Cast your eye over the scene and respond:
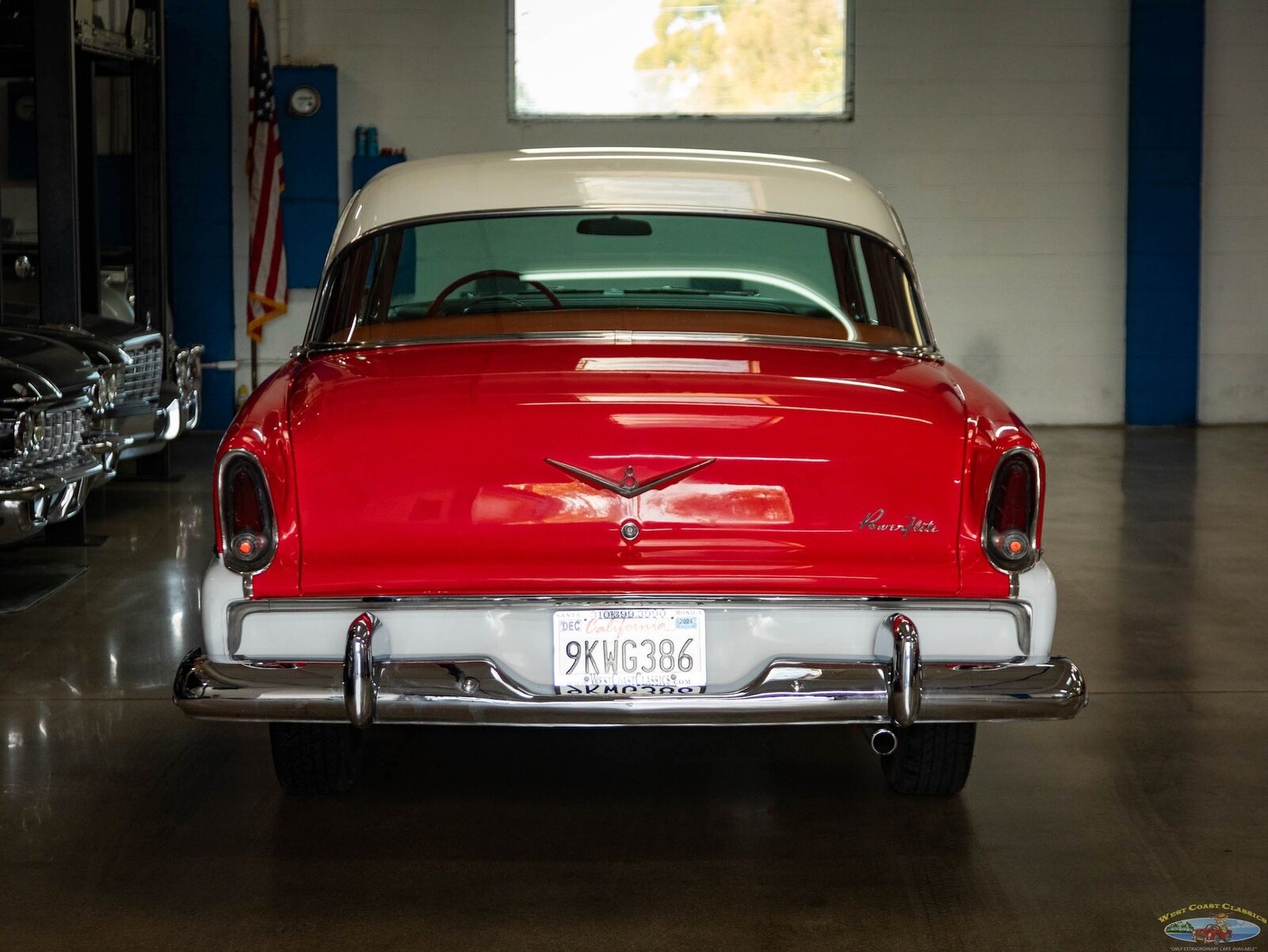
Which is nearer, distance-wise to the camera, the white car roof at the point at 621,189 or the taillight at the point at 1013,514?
the taillight at the point at 1013,514

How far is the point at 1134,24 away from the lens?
1363 cm

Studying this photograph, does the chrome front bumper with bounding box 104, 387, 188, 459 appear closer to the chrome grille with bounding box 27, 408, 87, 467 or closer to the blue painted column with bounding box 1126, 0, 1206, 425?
the chrome grille with bounding box 27, 408, 87, 467

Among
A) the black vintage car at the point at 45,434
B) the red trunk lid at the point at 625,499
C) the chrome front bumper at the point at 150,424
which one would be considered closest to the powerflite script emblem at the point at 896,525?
the red trunk lid at the point at 625,499

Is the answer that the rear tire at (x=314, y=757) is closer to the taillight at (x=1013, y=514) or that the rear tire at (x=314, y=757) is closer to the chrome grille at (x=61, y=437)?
the taillight at (x=1013, y=514)

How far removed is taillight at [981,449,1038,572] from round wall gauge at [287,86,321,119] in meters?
11.0

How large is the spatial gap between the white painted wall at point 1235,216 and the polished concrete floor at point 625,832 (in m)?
9.39

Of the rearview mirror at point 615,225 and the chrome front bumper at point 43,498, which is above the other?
the rearview mirror at point 615,225

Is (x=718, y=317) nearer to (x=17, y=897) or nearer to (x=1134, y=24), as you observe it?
(x=17, y=897)

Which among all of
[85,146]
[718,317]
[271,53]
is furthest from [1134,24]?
[718,317]

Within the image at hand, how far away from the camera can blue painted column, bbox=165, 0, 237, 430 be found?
43.6ft

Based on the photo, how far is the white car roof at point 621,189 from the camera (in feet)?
14.0

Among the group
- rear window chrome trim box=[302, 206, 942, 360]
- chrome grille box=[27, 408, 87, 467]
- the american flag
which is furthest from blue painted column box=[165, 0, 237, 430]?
rear window chrome trim box=[302, 206, 942, 360]

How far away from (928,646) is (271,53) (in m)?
11.6

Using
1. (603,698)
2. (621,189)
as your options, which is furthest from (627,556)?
(621,189)
